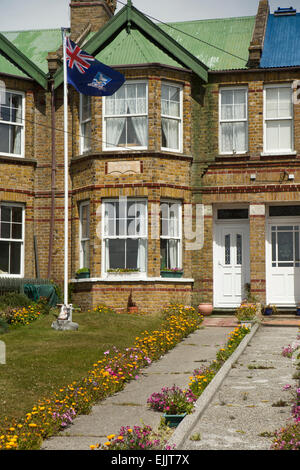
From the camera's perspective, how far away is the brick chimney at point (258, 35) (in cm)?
2048

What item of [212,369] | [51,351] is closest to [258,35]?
[51,351]

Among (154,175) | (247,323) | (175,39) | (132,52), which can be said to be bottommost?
(247,323)

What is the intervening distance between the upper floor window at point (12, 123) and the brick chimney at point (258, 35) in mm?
7124

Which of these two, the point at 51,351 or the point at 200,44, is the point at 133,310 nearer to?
the point at 51,351

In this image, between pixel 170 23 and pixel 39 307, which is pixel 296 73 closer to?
pixel 170 23

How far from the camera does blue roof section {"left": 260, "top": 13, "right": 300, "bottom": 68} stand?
67.9 ft

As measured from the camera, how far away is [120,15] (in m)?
20.7

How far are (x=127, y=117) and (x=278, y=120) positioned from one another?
453 cm

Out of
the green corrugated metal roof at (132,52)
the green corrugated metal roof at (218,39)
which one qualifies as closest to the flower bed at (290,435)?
the green corrugated metal roof at (132,52)

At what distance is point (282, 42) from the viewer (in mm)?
21594

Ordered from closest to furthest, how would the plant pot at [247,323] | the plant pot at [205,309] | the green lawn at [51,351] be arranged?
the green lawn at [51,351] < the plant pot at [247,323] < the plant pot at [205,309]

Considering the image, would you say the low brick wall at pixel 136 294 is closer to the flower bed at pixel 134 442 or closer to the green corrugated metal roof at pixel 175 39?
the green corrugated metal roof at pixel 175 39

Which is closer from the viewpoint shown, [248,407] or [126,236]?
[248,407]

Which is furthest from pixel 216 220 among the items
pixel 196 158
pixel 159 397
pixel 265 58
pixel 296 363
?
pixel 159 397
